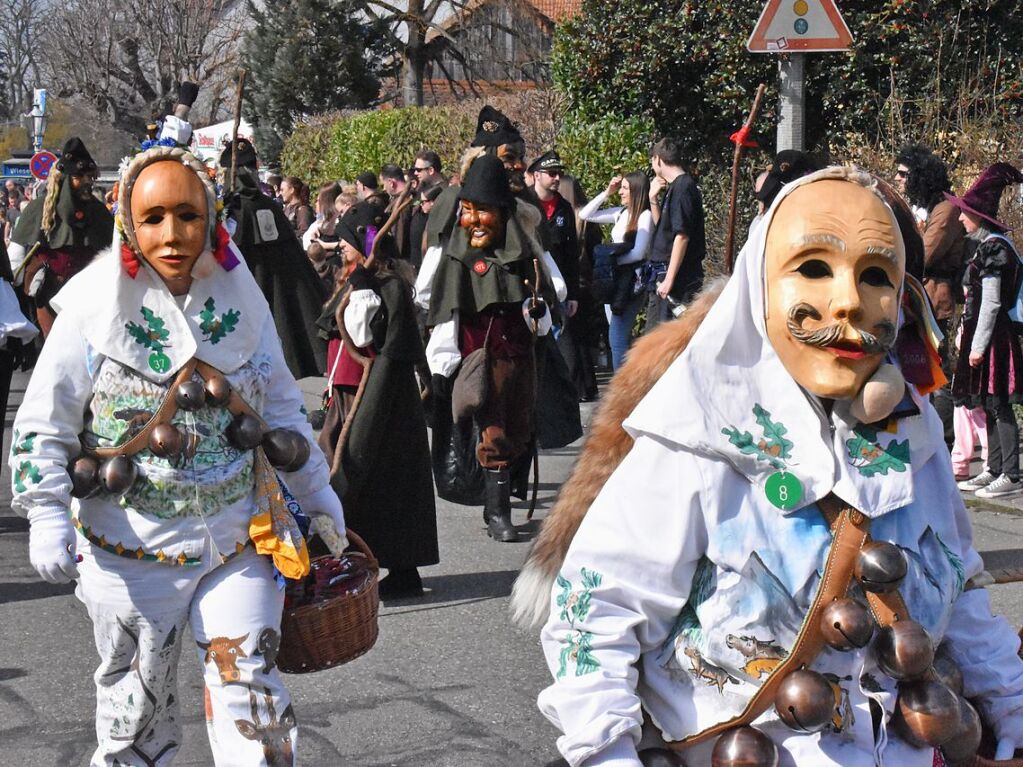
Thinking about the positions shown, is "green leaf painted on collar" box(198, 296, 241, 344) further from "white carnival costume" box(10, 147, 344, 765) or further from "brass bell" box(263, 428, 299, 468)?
"brass bell" box(263, 428, 299, 468)

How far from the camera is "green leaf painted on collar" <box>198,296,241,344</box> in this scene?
3.73 meters

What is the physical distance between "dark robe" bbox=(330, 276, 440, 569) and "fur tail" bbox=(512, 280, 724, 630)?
12.6ft

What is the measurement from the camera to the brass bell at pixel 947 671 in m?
2.45

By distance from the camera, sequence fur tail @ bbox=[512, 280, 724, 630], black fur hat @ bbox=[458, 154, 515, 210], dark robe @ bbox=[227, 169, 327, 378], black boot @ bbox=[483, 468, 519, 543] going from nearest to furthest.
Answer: fur tail @ bbox=[512, 280, 724, 630], black fur hat @ bbox=[458, 154, 515, 210], black boot @ bbox=[483, 468, 519, 543], dark robe @ bbox=[227, 169, 327, 378]

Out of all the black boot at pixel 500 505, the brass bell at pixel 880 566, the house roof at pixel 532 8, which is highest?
the house roof at pixel 532 8

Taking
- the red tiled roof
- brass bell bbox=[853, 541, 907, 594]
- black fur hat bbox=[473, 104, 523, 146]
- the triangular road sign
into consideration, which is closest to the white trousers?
brass bell bbox=[853, 541, 907, 594]

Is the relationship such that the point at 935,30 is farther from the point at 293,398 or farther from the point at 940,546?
the point at 940,546

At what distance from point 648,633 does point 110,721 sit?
175 cm

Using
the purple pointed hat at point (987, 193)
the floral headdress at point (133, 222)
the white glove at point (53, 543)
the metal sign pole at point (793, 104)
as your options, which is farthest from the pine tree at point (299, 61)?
the white glove at point (53, 543)

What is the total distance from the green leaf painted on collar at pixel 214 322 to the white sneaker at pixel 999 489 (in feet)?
18.3

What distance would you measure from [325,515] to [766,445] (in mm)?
1833

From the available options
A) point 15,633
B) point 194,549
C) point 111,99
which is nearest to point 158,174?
point 194,549

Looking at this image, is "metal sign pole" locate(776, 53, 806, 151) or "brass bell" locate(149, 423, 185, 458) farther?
"metal sign pole" locate(776, 53, 806, 151)

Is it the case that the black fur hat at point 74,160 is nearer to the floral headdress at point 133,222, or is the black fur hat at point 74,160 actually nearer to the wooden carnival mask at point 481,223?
the wooden carnival mask at point 481,223
